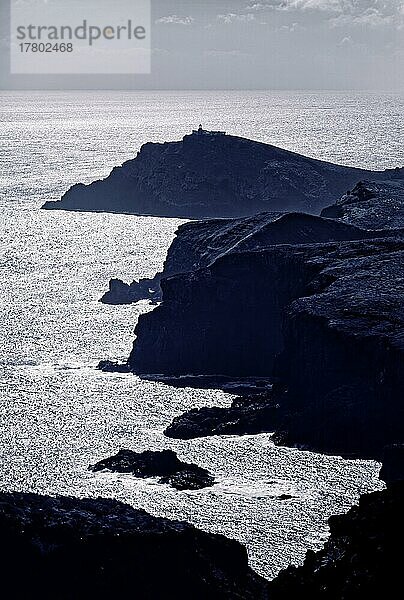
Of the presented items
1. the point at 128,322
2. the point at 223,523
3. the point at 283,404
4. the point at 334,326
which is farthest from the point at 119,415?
the point at 128,322

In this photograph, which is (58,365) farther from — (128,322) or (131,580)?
(131,580)

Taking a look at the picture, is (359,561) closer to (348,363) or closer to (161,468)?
(161,468)

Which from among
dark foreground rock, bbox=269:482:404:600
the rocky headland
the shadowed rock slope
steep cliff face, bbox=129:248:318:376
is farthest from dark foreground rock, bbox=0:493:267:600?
the shadowed rock slope

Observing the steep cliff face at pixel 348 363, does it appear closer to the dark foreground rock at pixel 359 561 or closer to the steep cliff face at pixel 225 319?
the steep cliff face at pixel 225 319

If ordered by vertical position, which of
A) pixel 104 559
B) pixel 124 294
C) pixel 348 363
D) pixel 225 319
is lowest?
pixel 124 294

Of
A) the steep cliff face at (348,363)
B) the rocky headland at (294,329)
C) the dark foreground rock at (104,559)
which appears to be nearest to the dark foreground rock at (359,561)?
the dark foreground rock at (104,559)

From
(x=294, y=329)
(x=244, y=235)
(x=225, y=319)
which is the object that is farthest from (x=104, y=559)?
(x=244, y=235)
